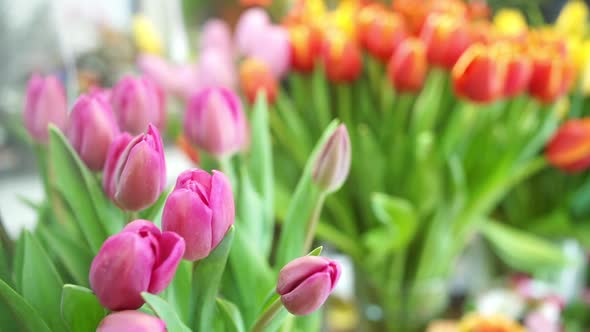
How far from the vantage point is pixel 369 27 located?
0.44m

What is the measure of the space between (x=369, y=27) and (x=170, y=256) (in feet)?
1.02

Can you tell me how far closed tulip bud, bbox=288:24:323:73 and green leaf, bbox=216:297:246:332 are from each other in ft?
0.85

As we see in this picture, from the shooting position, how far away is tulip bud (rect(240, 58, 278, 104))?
42 cm

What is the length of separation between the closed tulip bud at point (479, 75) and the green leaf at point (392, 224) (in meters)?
0.08

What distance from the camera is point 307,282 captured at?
179mm

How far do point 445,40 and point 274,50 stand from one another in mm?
113

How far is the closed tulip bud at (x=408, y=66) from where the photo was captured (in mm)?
410

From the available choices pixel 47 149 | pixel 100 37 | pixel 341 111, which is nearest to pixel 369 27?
pixel 341 111

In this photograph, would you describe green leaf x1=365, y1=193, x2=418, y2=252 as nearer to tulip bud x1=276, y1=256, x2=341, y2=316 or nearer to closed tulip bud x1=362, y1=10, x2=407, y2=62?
closed tulip bud x1=362, y1=10, x2=407, y2=62

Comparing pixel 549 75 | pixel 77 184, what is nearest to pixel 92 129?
pixel 77 184

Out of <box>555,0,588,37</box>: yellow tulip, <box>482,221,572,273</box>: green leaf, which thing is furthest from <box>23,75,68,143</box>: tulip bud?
<box>555,0,588,37</box>: yellow tulip

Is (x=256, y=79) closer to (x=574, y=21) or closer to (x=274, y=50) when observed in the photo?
(x=274, y=50)

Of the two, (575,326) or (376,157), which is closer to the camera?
(376,157)

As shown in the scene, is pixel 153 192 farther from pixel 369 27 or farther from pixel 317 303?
pixel 369 27
